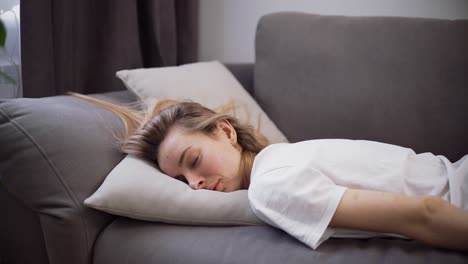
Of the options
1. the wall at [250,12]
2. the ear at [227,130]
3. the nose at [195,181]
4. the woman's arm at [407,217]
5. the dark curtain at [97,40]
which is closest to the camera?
the woman's arm at [407,217]

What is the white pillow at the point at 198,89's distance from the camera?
1590 millimetres

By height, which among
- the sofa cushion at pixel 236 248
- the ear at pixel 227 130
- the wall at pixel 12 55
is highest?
the wall at pixel 12 55

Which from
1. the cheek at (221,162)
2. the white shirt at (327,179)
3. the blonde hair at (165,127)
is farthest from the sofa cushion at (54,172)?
the white shirt at (327,179)

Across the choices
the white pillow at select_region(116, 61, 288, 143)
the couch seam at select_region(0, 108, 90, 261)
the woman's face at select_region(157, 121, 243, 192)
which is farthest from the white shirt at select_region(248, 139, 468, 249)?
the white pillow at select_region(116, 61, 288, 143)

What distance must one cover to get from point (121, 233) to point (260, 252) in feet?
1.10

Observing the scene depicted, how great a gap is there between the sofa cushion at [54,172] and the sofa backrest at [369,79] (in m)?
0.83

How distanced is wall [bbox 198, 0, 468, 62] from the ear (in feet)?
3.59

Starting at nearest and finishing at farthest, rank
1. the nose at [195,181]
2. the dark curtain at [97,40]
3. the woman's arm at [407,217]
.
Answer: the woman's arm at [407,217] < the nose at [195,181] < the dark curtain at [97,40]

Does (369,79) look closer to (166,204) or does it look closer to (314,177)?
(314,177)

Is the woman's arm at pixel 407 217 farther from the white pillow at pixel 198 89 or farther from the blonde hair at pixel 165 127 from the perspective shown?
the white pillow at pixel 198 89

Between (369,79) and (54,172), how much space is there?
113cm

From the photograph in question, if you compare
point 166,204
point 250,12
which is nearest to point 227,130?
point 166,204

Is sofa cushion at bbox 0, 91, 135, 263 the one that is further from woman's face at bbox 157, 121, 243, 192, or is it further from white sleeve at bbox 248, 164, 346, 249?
white sleeve at bbox 248, 164, 346, 249

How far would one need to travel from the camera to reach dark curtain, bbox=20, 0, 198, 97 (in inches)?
61.8
